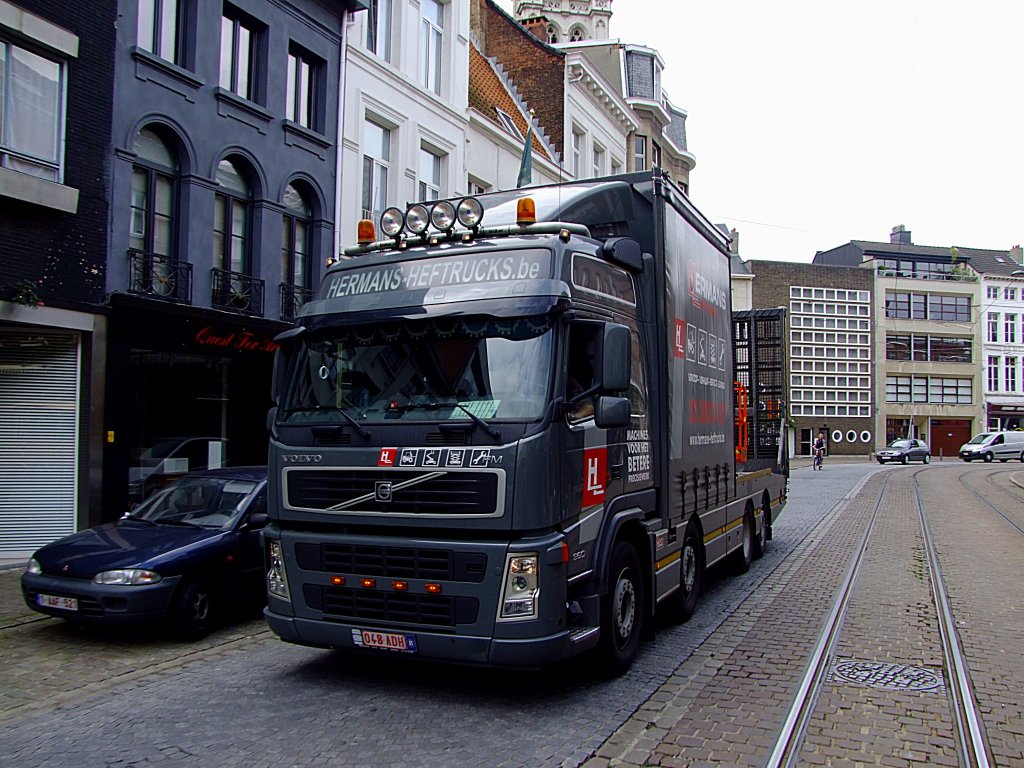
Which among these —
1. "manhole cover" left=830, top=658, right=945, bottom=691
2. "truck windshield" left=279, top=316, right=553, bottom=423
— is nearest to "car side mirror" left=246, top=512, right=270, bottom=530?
"truck windshield" left=279, top=316, right=553, bottom=423

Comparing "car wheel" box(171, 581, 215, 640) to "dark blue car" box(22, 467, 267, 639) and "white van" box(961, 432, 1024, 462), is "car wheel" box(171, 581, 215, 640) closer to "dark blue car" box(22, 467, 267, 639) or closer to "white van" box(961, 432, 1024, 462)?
"dark blue car" box(22, 467, 267, 639)

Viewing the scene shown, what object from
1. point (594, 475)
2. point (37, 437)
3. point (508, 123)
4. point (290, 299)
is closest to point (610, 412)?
point (594, 475)

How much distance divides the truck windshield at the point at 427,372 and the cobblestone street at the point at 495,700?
1908 mm

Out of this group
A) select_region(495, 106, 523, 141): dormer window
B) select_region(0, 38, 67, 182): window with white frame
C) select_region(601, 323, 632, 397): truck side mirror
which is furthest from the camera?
select_region(495, 106, 523, 141): dormer window

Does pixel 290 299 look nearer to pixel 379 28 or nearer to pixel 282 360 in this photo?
pixel 379 28

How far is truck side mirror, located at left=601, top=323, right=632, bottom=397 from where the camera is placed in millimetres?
5609

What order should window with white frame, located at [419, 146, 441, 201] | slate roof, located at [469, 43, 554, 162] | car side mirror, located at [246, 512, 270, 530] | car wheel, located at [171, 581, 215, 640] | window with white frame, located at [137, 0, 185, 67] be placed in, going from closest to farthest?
car wheel, located at [171, 581, 215, 640], car side mirror, located at [246, 512, 270, 530], window with white frame, located at [137, 0, 185, 67], window with white frame, located at [419, 146, 441, 201], slate roof, located at [469, 43, 554, 162]

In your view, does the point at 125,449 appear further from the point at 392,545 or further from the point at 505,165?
the point at 505,165

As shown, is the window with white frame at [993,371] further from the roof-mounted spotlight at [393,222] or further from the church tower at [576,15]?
the roof-mounted spotlight at [393,222]

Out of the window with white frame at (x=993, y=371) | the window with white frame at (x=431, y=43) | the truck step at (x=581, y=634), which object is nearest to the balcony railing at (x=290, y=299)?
the window with white frame at (x=431, y=43)

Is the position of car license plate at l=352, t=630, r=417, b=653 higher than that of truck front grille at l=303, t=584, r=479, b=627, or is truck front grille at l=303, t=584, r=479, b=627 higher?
truck front grille at l=303, t=584, r=479, b=627

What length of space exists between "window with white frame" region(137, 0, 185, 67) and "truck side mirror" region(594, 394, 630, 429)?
10.8m

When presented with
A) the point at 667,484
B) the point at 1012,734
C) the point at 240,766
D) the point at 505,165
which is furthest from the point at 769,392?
the point at 505,165

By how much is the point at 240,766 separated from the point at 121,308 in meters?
9.33
